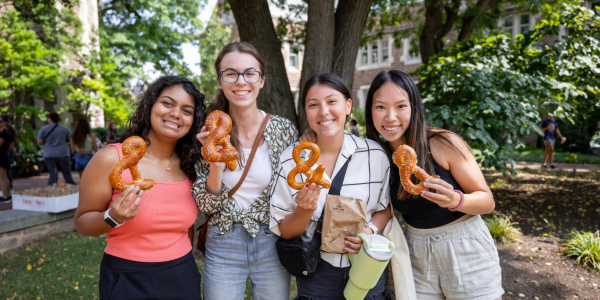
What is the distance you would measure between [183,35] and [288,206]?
72.3 feet

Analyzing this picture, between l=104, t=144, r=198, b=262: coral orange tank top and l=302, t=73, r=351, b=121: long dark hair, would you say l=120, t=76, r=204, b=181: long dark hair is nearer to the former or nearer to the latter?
l=104, t=144, r=198, b=262: coral orange tank top

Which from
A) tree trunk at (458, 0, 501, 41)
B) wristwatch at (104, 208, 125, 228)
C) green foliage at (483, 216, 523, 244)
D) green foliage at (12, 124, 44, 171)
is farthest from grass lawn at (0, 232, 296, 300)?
green foliage at (12, 124, 44, 171)

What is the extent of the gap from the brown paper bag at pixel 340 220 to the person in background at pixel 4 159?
27.7 feet

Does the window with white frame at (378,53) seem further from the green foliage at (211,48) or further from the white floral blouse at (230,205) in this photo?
the white floral blouse at (230,205)

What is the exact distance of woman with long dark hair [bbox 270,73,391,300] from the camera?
83.1 inches

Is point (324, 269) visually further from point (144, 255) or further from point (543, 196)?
point (543, 196)

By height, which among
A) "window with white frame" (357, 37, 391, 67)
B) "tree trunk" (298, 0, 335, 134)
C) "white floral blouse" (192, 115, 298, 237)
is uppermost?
"window with white frame" (357, 37, 391, 67)

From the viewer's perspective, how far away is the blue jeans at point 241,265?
219 centimetres

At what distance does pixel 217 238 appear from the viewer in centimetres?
223

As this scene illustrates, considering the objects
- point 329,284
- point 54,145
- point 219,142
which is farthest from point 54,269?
point 54,145

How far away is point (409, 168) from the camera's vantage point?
6.49 ft

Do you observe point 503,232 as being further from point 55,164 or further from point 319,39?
point 55,164

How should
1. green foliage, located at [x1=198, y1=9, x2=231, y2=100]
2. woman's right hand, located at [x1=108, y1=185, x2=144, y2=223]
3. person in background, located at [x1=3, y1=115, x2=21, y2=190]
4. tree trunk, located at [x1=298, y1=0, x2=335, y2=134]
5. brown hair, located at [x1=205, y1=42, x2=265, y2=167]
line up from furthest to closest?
green foliage, located at [x1=198, y1=9, x2=231, y2=100] → person in background, located at [x1=3, y1=115, x2=21, y2=190] → tree trunk, located at [x1=298, y1=0, x2=335, y2=134] → brown hair, located at [x1=205, y1=42, x2=265, y2=167] → woman's right hand, located at [x1=108, y1=185, x2=144, y2=223]

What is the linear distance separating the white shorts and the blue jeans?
0.85m
